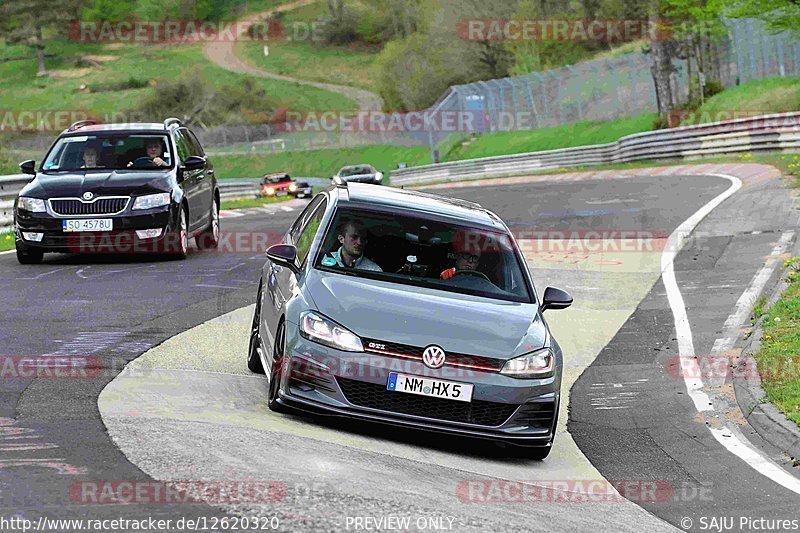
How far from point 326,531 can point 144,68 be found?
137499 millimetres

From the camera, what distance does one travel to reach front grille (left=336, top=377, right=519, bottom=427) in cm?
802

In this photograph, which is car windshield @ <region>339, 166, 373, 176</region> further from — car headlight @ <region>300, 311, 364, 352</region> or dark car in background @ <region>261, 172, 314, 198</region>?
car headlight @ <region>300, 311, 364, 352</region>

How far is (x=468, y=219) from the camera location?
9.74 m

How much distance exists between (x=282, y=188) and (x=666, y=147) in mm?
18649

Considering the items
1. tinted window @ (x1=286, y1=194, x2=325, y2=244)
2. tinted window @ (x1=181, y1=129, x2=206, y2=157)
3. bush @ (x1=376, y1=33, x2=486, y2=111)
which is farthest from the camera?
bush @ (x1=376, y1=33, x2=486, y2=111)

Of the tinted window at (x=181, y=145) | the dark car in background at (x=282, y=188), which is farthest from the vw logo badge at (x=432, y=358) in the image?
the dark car in background at (x=282, y=188)

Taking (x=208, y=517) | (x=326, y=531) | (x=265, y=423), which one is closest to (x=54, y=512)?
(x=208, y=517)

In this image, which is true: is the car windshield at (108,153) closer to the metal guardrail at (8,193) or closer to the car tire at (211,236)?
the car tire at (211,236)

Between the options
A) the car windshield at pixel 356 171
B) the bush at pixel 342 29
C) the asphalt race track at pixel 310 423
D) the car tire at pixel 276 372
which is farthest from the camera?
the bush at pixel 342 29

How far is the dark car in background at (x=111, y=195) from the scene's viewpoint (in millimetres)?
16406

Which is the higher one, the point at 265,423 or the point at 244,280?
the point at 265,423

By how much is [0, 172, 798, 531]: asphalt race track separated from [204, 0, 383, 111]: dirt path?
10110 centimetres

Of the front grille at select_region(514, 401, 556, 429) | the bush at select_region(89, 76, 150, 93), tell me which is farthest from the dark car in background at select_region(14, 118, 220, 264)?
the bush at select_region(89, 76, 150, 93)

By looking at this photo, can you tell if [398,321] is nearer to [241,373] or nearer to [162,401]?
[162,401]
